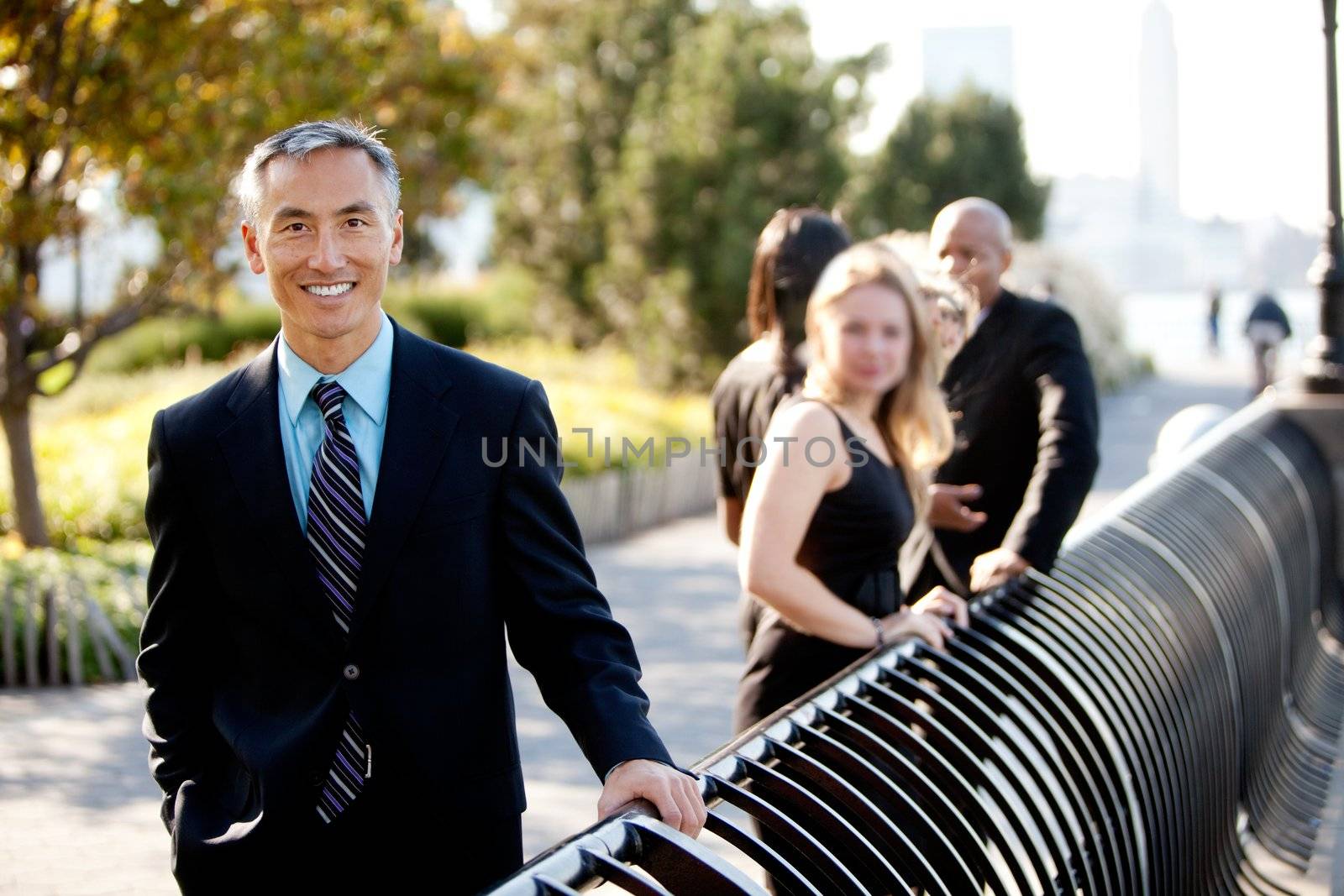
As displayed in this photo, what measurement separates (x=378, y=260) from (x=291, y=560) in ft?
1.72

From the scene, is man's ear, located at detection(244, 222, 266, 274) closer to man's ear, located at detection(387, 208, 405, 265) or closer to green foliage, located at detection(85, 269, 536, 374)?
man's ear, located at detection(387, 208, 405, 265)

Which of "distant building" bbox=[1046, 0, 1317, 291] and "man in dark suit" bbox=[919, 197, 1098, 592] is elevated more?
"man in dark suit" bbox=[919, 197, 1098, 592]

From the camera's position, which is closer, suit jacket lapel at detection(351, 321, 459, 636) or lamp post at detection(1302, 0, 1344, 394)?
suit jacket lapel at detection(351, 321, 459, 636)

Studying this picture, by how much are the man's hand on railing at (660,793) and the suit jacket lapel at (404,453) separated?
1.63 feet

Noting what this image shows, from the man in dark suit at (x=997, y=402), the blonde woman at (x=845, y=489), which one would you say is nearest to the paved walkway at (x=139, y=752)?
the man in dark suit at (x=997, y=402)

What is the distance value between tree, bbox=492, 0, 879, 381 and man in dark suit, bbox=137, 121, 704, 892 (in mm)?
17595

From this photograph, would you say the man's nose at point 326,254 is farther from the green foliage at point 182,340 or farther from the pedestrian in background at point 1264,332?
the green foliage at point 182,340

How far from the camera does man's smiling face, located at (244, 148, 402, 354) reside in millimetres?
2375

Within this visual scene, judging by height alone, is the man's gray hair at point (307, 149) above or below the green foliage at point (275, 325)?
above

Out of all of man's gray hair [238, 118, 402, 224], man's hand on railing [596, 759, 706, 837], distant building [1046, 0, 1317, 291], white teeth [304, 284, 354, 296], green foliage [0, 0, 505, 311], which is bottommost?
distant building [1046, 0, 1317, 291]

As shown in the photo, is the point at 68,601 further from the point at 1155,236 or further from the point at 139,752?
the point at 1155,236

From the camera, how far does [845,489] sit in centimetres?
350

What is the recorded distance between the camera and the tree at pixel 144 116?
920cm

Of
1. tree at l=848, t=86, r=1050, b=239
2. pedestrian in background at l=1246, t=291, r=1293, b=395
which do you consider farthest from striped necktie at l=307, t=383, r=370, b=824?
tree at l=848, t=86, r=1050, b=239
